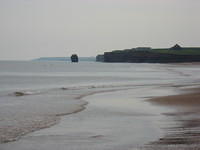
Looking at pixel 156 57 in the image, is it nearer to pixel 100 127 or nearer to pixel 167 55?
pixel 167 55

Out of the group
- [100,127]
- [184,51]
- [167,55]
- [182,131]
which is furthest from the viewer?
[167,55]

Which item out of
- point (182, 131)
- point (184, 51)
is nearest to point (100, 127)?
point (182, 131)

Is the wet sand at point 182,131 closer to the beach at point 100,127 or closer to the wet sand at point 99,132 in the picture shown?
the beach at point 100,127

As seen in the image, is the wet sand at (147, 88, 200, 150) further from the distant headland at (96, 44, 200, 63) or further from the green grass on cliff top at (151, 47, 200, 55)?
the green grass on cliff top at (151, 47, 200, 55)

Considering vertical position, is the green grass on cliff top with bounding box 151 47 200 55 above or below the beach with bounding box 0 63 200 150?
above

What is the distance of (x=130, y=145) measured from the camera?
38.2 feet

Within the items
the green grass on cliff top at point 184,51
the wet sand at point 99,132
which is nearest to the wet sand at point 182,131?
the wet sand at point 99,132

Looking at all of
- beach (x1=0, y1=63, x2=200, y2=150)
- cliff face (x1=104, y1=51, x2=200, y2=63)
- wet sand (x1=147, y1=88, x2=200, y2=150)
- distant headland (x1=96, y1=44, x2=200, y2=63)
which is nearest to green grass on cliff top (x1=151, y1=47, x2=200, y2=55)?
distant headland (x1=96, y1=44, x2=200, y2=63)

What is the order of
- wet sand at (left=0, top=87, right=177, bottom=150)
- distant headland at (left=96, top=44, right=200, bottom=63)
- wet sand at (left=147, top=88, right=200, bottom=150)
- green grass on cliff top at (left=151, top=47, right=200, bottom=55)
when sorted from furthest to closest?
green grass on cliff top at (left=151, top=47, right=200, bottom=55) → distant headland at (left=96, top=44, right=200, bottom=63) → wet sand at (left=0, top=87, right=177, bottom=150) → wet sand at (left=147, top=88, right=200, bottom=150)

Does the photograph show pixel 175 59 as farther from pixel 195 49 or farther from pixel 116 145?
pixel 116 145

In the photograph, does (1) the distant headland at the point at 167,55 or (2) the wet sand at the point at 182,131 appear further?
(1) the distant headland at the point at 167,55

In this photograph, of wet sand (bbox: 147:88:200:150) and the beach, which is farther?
the beach

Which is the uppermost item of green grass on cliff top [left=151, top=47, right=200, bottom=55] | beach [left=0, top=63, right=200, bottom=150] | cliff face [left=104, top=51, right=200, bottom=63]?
green grass on cliff top [left=151, top=47, right=200, bottom=55]

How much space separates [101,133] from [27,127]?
284cm
